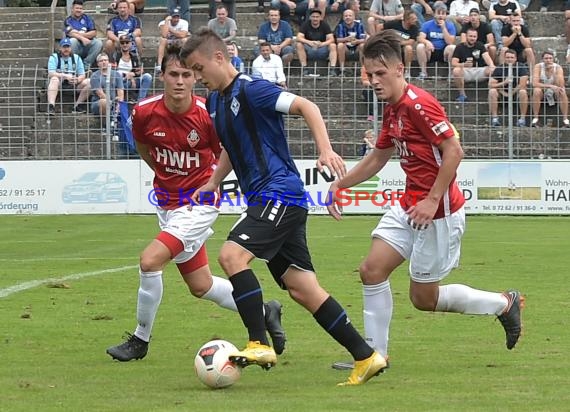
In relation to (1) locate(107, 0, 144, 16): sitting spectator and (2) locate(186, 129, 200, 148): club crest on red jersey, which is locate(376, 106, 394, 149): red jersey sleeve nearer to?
(2) locate(186, 129, 200, 148): club crest on red jersey

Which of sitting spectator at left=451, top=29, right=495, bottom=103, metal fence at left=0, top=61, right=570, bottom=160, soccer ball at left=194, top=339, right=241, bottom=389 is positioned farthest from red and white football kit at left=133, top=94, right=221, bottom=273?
sitting spectator at left=451, top=29, right=495, bottom=103

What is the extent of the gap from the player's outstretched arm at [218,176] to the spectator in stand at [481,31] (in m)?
18.9

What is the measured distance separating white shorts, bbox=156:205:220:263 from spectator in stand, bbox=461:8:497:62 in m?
18.6

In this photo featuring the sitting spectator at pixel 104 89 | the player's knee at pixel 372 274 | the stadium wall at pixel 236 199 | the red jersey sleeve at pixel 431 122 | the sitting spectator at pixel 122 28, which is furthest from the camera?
the sitting spectator at pixel 122 28

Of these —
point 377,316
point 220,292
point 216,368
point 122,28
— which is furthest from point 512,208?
point 216,368

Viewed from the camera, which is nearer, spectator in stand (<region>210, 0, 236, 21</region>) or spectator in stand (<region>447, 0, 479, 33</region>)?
spectator in stand (<region>447, 0, 479, 33</region>)

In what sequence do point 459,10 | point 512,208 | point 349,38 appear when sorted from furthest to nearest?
point 459,10 < point 349,38 < point 512,208

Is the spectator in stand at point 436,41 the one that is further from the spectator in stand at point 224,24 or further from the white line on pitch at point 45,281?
the white line on pitch at point 45,281

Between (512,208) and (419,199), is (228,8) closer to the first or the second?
(512,208)

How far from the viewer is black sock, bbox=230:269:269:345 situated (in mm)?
7391

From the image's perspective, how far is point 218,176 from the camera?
337 inches

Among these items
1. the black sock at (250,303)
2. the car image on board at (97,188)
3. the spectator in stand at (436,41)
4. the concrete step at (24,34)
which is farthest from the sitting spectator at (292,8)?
the black sock at (250,303)

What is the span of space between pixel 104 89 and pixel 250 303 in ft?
62.6

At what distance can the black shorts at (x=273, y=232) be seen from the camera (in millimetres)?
7449
